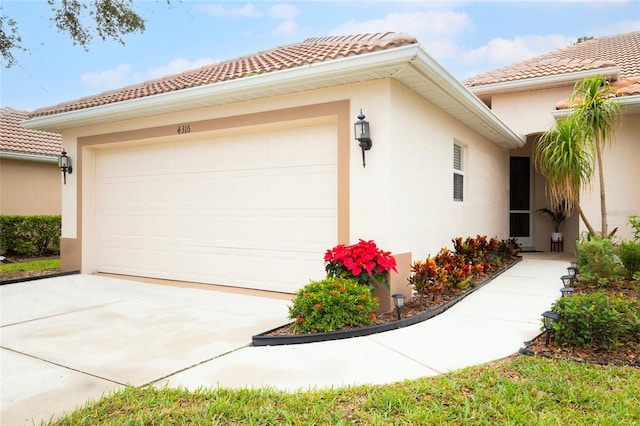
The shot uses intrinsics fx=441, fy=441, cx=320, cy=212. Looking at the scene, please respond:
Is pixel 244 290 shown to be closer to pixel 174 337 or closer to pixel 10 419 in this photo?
pixel 174 337

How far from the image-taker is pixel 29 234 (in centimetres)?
1258

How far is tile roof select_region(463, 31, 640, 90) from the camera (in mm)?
10602

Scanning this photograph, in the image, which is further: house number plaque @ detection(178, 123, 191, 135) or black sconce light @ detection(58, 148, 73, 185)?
black sconce light @ detection(58, 148, 73, 185)

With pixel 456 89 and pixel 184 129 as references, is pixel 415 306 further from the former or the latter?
pixel 184 129

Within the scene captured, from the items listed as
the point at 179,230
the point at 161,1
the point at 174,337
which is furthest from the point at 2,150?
the point at 174,337

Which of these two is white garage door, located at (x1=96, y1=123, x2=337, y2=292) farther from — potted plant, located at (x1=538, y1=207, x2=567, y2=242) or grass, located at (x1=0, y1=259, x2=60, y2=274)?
potted plant, located at (x1=538, y1=207, x2=567, y2=242)

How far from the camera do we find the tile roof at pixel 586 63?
34.8 feet

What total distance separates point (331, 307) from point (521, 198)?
418 inches

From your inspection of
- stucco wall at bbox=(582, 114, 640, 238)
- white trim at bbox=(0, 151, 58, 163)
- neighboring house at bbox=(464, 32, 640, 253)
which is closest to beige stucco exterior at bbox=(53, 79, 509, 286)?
neighboring house at bbox=(464, 32, 640, 253)

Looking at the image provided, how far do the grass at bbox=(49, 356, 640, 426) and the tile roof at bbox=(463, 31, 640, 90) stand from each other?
7.76 meters

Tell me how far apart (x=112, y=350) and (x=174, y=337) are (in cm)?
63

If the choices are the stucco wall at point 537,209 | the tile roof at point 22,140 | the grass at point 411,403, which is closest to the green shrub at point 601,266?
the grass at point 411,403

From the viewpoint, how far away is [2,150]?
12758 millimetres

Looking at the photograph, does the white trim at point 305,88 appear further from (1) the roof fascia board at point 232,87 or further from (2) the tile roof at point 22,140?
(2) the tile roof at point 22,140
